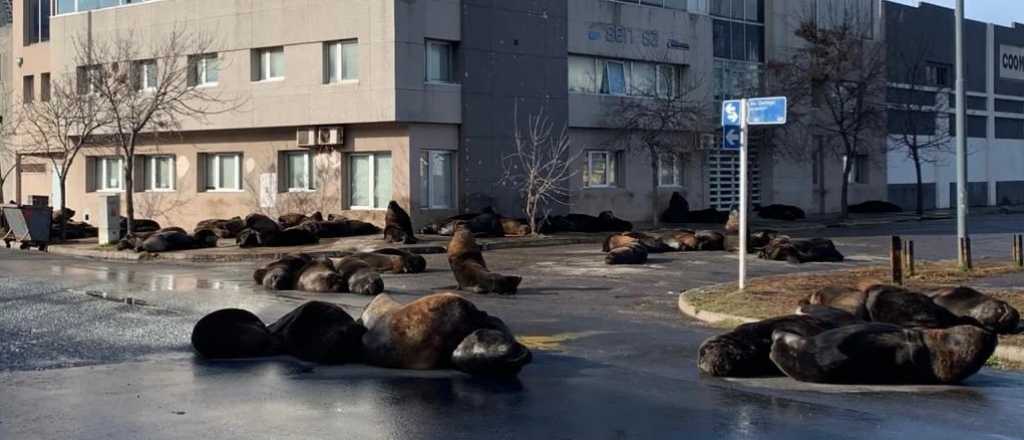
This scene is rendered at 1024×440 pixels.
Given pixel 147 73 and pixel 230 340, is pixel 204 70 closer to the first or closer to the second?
pixel 147 73

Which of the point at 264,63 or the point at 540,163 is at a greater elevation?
the point at 264,63

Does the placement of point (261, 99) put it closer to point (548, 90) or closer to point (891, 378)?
point (548, 90)

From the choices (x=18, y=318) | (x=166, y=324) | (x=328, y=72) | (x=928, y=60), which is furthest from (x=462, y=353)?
(x=928, y=60)

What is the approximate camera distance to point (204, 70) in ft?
127

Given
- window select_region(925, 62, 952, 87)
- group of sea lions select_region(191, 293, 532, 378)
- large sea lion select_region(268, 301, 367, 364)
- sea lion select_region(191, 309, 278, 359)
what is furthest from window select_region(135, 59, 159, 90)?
window select_region(925, 62, 952, 87)

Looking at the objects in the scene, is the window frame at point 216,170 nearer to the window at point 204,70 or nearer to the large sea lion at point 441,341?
the window at point 204,70

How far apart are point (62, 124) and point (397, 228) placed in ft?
59.1

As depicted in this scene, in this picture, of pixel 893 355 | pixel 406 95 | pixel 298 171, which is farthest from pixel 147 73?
pixel 893 355

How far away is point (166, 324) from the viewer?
14852 millimetres

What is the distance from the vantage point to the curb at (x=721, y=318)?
484 inches

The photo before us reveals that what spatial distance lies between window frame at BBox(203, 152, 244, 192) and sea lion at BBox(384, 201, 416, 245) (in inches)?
399

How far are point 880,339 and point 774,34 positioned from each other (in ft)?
128

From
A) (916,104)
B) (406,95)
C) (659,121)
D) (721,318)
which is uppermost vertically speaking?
(916,104)

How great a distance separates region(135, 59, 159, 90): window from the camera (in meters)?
38.2
